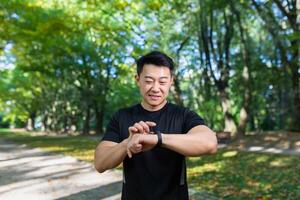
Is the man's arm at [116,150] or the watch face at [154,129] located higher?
the watch face at [154,129]

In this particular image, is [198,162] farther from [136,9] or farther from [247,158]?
[136,9]

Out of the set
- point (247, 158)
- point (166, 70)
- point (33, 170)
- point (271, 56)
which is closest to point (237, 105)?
point (271, 56)

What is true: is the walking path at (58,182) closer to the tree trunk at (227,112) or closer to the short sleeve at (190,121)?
the short sleeve at (190,121)

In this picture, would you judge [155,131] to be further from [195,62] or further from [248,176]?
[195,62]

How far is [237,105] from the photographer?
42969 millimetres

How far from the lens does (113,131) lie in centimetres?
232

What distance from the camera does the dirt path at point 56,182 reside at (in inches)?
317

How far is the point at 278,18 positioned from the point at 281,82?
6.65 meters

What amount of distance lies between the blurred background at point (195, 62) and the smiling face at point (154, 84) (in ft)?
19.3

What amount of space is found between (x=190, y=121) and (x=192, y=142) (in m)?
0.25

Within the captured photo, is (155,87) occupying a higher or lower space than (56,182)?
higher

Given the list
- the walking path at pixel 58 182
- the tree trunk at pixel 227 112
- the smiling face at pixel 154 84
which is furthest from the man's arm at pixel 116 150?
the tree trunk at pixel 227 112

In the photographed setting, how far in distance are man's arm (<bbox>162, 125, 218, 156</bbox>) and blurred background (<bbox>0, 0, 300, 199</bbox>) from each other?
19.4 ft


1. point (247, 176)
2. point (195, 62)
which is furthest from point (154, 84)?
point (195, 62)
